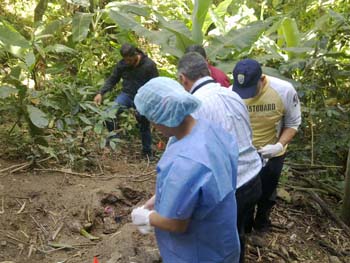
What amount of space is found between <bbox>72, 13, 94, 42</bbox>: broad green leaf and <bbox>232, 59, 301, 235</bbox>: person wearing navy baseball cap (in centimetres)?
→ 404

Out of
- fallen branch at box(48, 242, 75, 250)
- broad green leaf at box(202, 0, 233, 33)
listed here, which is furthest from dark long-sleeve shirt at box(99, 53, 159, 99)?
fallen branch at box(48, 242, 75, 250)

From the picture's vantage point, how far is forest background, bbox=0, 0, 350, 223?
14.8 ft

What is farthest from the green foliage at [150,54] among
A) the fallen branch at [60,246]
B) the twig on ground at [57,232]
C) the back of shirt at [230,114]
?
the back of shirt at [230,114]

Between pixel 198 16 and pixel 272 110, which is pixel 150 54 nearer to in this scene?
pixel 198 16

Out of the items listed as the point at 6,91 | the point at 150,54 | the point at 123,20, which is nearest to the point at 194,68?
the point at 6,91

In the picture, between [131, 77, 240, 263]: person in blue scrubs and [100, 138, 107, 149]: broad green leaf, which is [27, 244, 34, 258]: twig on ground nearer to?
[100, 138, 107, 149]: broad green leaf

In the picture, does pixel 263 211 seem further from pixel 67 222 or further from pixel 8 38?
pixel 8 38

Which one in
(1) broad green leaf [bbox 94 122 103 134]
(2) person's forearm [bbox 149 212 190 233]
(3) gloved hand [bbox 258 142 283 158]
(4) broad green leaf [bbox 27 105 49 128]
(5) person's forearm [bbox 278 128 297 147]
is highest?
(2) person's forearm [bbox 149 212 190 233]

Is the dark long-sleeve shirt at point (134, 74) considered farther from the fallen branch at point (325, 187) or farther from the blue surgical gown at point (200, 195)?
the blue surgical gown at point (200, 195)

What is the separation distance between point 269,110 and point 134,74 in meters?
2.73

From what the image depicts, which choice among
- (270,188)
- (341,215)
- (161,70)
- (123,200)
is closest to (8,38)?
(123,200)

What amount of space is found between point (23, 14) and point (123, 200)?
5944 mm

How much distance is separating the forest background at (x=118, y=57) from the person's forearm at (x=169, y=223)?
2661 millimetres

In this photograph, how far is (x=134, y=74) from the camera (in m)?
5.55
